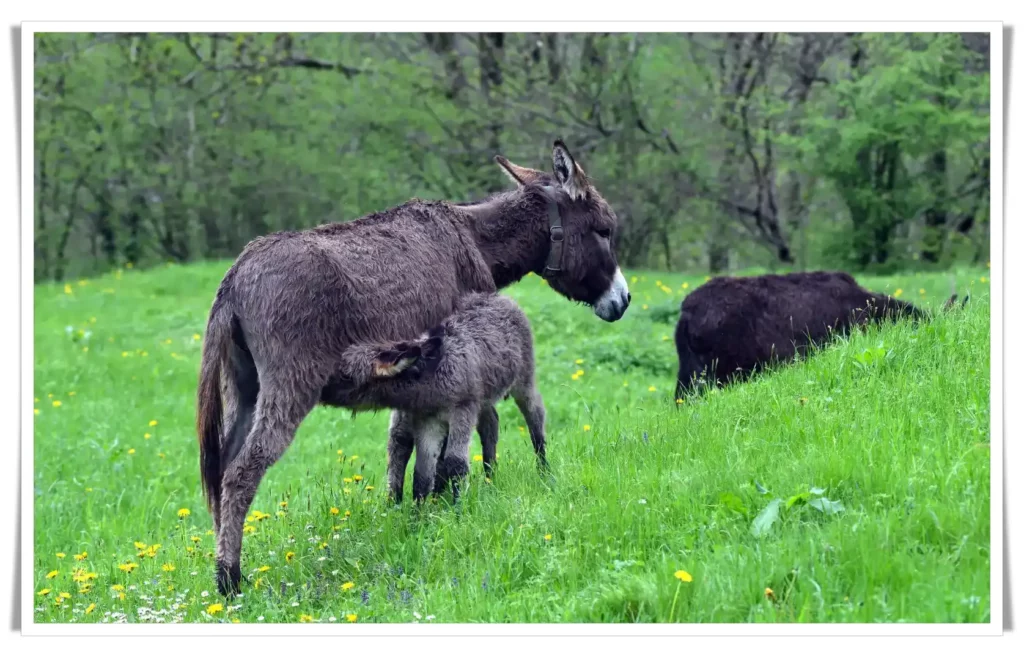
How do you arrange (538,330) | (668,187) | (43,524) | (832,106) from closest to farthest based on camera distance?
1. (43,524)
2. (538,330)
3. (832,106)
4. (668,187)

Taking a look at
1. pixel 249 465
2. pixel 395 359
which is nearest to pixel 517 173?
pixel 395 359

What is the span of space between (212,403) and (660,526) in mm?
2305

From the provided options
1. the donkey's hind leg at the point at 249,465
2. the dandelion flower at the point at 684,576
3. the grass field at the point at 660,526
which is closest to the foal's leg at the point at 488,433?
the grass field at the point at 660,526

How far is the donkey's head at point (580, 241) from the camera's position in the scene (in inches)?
231

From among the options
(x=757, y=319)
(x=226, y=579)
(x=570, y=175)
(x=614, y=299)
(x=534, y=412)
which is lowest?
(x=226, y=579)

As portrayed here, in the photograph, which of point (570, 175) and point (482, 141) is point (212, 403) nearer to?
point (570, 175)

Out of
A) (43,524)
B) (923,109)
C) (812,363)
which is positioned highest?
(923,109)

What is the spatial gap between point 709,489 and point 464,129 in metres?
16.4

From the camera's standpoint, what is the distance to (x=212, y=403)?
4.93 m

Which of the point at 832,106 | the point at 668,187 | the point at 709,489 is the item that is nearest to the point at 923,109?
the point at 832,106

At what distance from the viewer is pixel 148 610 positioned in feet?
15.4

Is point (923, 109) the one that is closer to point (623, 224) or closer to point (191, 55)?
point (623, 224)

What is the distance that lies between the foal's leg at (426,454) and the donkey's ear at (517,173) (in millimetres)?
1596

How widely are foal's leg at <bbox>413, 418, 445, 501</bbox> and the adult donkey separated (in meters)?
0.50
